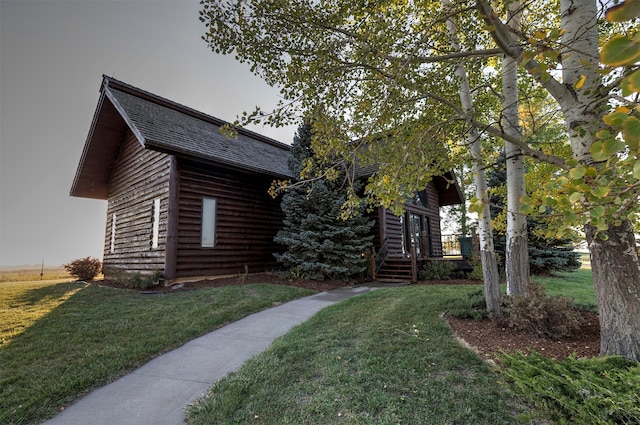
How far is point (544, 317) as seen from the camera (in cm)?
382

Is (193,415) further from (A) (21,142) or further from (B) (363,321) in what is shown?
(A) (21,142)

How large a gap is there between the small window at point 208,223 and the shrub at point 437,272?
7.91m

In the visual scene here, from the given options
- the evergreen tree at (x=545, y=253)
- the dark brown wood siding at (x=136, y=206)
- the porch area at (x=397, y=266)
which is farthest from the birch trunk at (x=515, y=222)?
the dark brown wood siding at (x=136, y=206)

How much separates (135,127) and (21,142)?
2038 cm

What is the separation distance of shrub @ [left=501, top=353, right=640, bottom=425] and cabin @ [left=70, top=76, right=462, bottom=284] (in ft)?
19.2

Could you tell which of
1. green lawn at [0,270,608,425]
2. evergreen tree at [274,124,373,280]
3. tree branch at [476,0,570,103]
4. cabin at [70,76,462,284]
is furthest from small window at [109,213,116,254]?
tree branch at [476,0,570,103]

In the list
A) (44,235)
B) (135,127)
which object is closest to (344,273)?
(135,127)

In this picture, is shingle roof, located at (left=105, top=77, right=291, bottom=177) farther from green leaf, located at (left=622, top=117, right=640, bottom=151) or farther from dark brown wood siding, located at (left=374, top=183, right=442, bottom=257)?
green leaf, located at (left=622, top=117, right=640, bottom=151)

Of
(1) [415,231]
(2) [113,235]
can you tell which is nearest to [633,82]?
(1) [415,231]

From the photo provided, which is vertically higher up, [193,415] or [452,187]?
[452,187]

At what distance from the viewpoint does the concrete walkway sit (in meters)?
2.53

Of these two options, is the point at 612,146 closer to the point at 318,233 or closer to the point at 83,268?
the point at 318,233

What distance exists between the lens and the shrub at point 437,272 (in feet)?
35.0

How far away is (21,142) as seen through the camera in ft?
65.8
